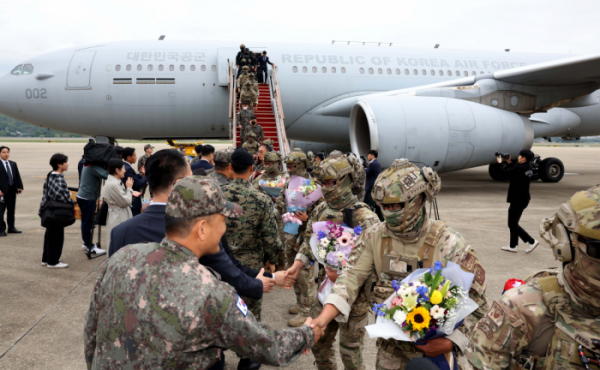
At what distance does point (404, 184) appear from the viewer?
7.91ft

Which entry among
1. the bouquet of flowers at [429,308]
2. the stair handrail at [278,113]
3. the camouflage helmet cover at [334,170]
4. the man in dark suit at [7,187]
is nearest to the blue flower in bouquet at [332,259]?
the camouflage helmet cover at [334,170]

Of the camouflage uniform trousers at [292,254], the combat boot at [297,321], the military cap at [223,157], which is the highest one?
the military cap at [223,157]

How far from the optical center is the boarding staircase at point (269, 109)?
1278 cm

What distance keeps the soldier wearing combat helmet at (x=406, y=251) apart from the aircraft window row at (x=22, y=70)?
15.5 meters

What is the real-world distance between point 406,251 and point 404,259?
5 cm

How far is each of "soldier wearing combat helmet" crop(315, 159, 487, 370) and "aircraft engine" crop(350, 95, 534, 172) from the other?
32.2ft

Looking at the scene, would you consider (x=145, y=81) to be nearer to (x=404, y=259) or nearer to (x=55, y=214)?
(x=55, y=214)

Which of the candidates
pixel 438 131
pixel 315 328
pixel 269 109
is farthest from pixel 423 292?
pixel 269 109

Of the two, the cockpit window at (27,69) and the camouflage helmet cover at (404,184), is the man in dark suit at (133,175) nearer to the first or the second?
the camouflage helmet cover at (404,184)

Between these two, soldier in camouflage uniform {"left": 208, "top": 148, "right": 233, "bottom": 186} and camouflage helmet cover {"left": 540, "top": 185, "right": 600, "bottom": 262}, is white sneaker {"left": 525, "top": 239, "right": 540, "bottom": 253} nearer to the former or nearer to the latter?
soldier in camouflage uniform {"left": 208, "top": 148, "right": 233, "bottom": 186}

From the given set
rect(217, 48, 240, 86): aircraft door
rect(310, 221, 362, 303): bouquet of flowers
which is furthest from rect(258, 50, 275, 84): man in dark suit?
rect(310, 221, 362, 303): bouquet of flowers

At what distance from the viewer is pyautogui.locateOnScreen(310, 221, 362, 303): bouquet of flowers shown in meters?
3.13

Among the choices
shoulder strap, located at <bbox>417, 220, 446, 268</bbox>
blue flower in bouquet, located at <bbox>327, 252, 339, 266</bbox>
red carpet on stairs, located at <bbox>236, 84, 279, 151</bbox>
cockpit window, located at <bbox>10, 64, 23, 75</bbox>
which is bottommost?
blue flower in bouquet, located at <bbox>327, 252, 339, 266</bbox>

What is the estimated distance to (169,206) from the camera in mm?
1854
